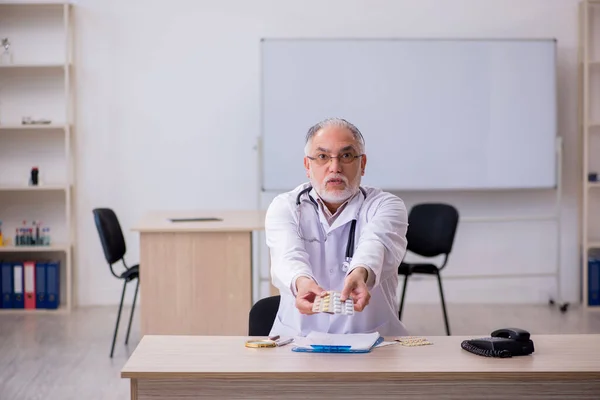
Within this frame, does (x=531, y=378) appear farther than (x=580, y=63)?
No

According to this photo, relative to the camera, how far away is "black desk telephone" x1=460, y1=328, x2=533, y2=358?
222cm

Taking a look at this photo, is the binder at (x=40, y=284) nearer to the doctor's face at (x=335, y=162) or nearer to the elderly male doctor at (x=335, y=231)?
the elderly male doctor at (x=335, y=231)

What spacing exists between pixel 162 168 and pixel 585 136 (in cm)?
315

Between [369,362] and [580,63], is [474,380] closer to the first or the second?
[369,362]

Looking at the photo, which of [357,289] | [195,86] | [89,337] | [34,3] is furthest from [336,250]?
[34,3]

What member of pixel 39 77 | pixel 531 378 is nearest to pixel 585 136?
pixel 39 77

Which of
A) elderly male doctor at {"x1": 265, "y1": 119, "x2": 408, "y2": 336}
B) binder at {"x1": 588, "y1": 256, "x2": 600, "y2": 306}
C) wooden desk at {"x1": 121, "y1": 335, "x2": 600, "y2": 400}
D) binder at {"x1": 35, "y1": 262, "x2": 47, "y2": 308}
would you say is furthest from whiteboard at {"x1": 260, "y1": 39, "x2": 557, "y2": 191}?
wooden desk at {"x1": 121, "y1": 335, "x2": 600, "y2": 400}

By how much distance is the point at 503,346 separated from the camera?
2225 mm

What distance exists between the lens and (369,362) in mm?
2141

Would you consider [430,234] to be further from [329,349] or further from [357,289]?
[329,349]

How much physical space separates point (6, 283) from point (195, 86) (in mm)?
2001

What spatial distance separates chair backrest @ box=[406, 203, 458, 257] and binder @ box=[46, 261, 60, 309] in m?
2.58

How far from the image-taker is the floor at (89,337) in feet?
13.7

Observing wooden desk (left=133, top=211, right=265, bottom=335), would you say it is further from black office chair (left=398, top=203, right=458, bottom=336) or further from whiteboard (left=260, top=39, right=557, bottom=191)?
whiteboard (left=260, top=39, right=557, bottom=191)
